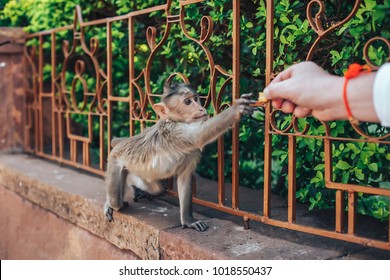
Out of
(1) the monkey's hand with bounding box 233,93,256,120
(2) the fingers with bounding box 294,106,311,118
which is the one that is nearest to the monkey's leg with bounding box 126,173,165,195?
(1) the monkey's hand with bounding box 233,93,256,120

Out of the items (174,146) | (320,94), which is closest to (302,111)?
(320,94)

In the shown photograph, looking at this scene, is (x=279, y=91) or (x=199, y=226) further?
(x=199, y=226)

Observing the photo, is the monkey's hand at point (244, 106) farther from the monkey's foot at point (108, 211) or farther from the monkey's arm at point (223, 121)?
the monkey's foot at point (108, 211)

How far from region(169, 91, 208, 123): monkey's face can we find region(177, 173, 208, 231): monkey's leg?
416mm

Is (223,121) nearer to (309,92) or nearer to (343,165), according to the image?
(343,165)

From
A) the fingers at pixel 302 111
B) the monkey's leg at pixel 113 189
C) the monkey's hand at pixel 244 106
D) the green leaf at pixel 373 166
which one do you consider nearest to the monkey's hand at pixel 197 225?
the monkey's leg at pixel 113 189

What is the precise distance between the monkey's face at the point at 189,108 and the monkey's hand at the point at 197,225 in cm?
64

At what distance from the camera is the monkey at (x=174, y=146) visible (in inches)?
126

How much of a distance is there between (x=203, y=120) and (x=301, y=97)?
1139 mm

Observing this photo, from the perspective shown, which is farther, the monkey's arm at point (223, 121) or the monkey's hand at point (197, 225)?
the monkey's hand at point (197, 225)

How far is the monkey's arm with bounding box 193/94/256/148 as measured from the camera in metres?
2.94

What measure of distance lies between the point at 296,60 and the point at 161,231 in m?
1.37

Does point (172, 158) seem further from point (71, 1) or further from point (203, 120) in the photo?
point (71, 1)

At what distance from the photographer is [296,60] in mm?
3332
